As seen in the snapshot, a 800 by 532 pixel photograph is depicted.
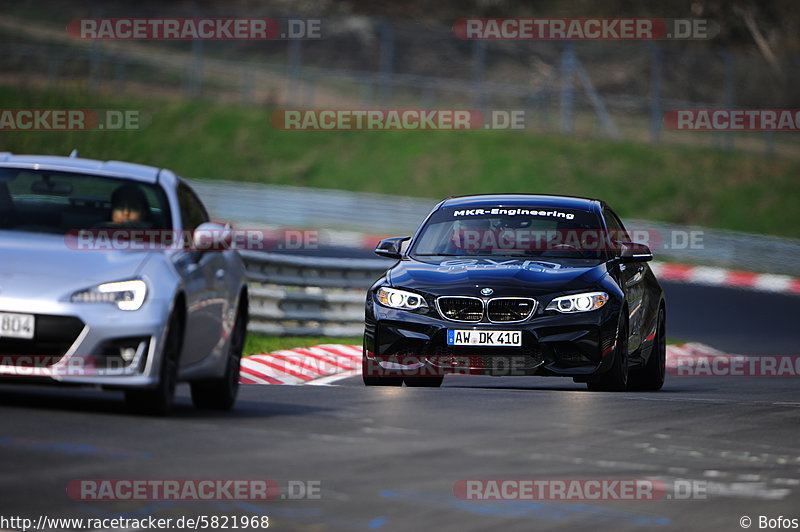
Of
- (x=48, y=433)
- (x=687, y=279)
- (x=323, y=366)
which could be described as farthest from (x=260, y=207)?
(x=48, y=433)

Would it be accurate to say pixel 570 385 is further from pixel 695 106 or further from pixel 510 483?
pixel 695 106

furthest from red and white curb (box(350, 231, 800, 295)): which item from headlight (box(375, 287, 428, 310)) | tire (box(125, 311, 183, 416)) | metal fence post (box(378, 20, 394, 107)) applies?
tire (box(125, 311, 183, 416))

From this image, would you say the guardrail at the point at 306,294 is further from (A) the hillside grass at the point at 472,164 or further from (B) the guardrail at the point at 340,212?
(A) the hillside grass at the point at 472,164

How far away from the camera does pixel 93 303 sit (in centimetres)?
875

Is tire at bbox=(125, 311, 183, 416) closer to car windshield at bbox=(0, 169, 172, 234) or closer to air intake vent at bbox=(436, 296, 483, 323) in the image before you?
car windshield at bbox=(0, 169, 172, 234)

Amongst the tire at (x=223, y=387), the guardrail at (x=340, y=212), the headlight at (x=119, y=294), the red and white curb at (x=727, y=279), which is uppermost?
the headlight at (x=119, y=294)

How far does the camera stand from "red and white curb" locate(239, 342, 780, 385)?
14.4 metres

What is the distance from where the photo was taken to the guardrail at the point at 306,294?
59.4 feet

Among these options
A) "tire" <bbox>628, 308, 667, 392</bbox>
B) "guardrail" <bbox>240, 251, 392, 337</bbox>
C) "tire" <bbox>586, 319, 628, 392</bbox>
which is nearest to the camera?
"tire" <bbox>586, 319, 628, 392</bbox>

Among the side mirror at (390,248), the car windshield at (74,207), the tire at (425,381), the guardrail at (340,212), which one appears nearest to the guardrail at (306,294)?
the side mirror at (390,248)

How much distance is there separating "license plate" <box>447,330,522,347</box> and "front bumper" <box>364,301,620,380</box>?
0.03 metres

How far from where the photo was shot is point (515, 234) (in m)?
13.3

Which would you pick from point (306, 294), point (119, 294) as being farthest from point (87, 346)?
point (306, 294)

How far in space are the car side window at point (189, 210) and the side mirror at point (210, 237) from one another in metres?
0.15
